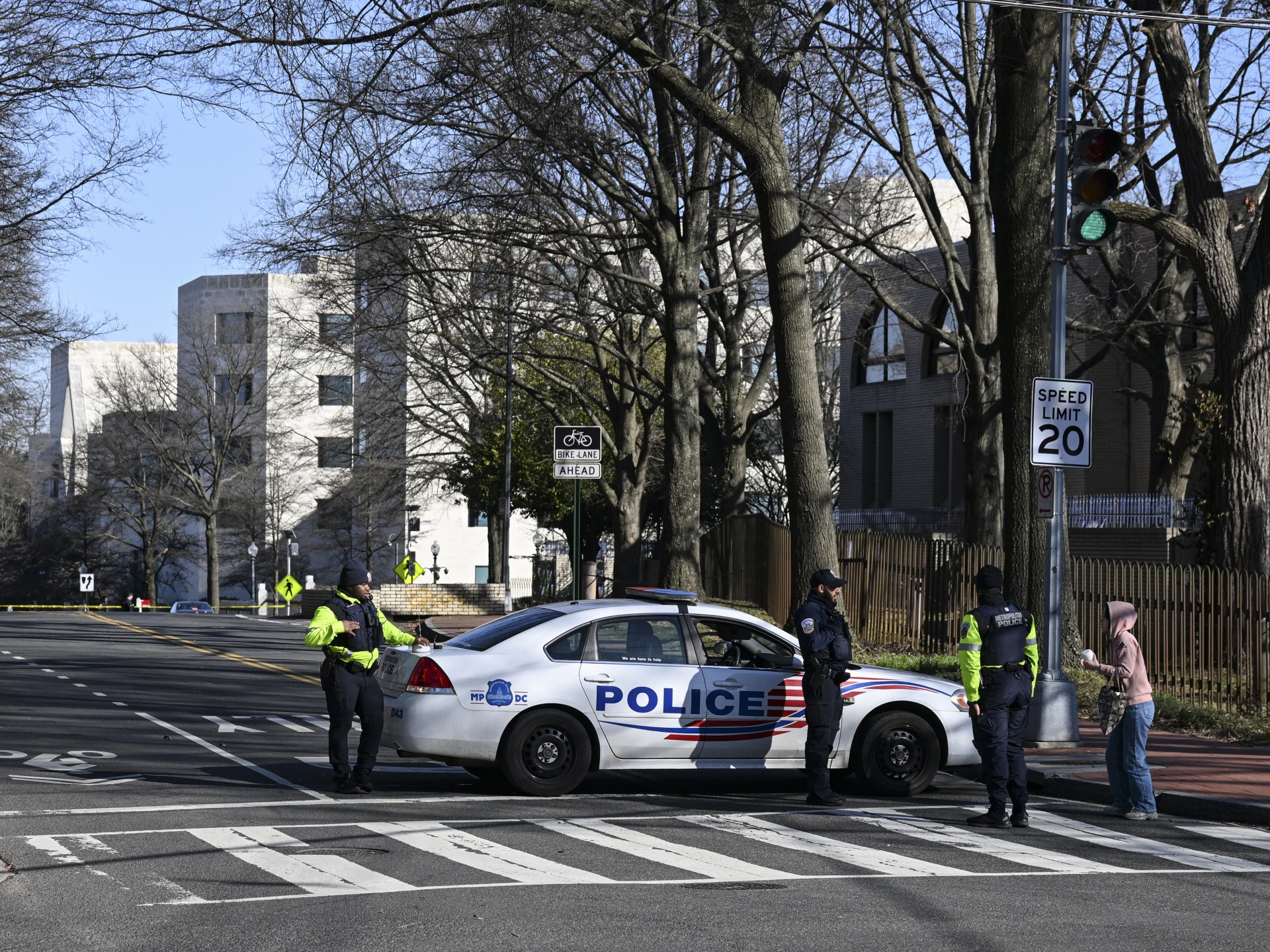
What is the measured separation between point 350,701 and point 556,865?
328 centimetres

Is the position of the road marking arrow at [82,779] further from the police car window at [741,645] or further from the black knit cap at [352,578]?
the police car window at [741,645]

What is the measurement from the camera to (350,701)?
38.5 ft

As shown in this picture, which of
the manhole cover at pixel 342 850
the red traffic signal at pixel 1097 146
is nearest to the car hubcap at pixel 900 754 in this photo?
the manhole cover at pixel 342 850

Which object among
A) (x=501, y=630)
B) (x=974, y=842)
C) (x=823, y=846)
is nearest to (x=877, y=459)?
(x=501, y=630)

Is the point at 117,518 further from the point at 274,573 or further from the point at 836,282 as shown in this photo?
the point at 836,282

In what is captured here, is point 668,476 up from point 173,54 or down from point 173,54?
down

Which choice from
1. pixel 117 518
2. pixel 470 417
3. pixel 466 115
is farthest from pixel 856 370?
pixel 117 518

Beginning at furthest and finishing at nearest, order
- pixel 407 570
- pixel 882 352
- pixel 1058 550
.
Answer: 1. pixel 882 352
2. pixel 407 570
3. pixel 1058 550

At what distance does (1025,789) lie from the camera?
35.7ft

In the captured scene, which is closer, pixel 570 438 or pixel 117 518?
pixel 570 438

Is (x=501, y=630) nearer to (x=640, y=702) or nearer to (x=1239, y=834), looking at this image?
(x=640, y=702)

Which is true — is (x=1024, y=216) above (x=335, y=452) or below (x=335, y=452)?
above

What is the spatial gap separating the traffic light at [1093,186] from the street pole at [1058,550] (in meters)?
0.54

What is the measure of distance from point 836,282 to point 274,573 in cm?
4504
